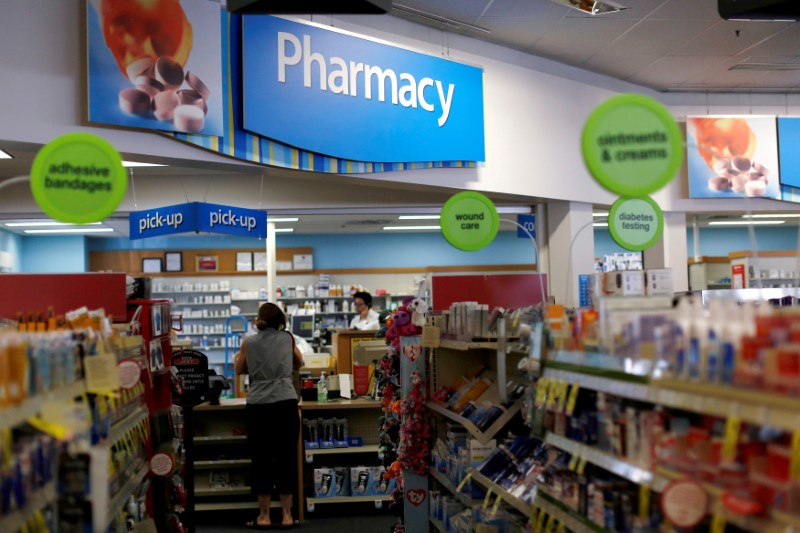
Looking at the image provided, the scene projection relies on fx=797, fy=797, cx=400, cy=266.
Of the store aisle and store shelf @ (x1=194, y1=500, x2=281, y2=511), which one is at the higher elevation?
store shelf @ (x1=194, y1=500, x2=281, y2=511)

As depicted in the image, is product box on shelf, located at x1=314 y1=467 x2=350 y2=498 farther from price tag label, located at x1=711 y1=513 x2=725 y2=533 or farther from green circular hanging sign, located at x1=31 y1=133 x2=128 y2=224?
price tag label, located at x1=711 y1=513 x2=725 y2=533

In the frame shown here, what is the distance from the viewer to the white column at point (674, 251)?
10602mm

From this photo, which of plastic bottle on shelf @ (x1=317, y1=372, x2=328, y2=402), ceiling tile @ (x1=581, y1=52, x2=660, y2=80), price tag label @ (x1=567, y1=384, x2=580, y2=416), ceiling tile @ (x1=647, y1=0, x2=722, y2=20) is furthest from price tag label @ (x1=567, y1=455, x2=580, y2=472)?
ceiling tile @ (x1=581, y1=52, x2=660, y2=80)

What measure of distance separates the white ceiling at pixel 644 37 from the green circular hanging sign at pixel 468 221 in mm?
3095

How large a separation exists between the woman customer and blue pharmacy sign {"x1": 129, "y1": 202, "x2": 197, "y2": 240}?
3.32 feet

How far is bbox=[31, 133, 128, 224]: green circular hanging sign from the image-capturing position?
317cm

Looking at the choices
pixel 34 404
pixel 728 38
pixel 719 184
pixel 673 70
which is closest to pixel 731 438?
pixel 34 404

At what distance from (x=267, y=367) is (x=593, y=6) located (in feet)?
14.8

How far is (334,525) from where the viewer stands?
693 cm

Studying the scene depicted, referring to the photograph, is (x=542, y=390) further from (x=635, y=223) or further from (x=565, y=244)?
(x=565, y=244)

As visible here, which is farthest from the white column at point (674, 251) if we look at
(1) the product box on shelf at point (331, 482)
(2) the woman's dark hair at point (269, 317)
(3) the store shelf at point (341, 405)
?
(2) the woman's dark hair at point (269, 317)

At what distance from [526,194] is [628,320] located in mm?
6460

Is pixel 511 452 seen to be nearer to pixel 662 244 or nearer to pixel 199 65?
pixel 199 65

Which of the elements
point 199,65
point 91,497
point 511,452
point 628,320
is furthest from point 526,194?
point 91,497
